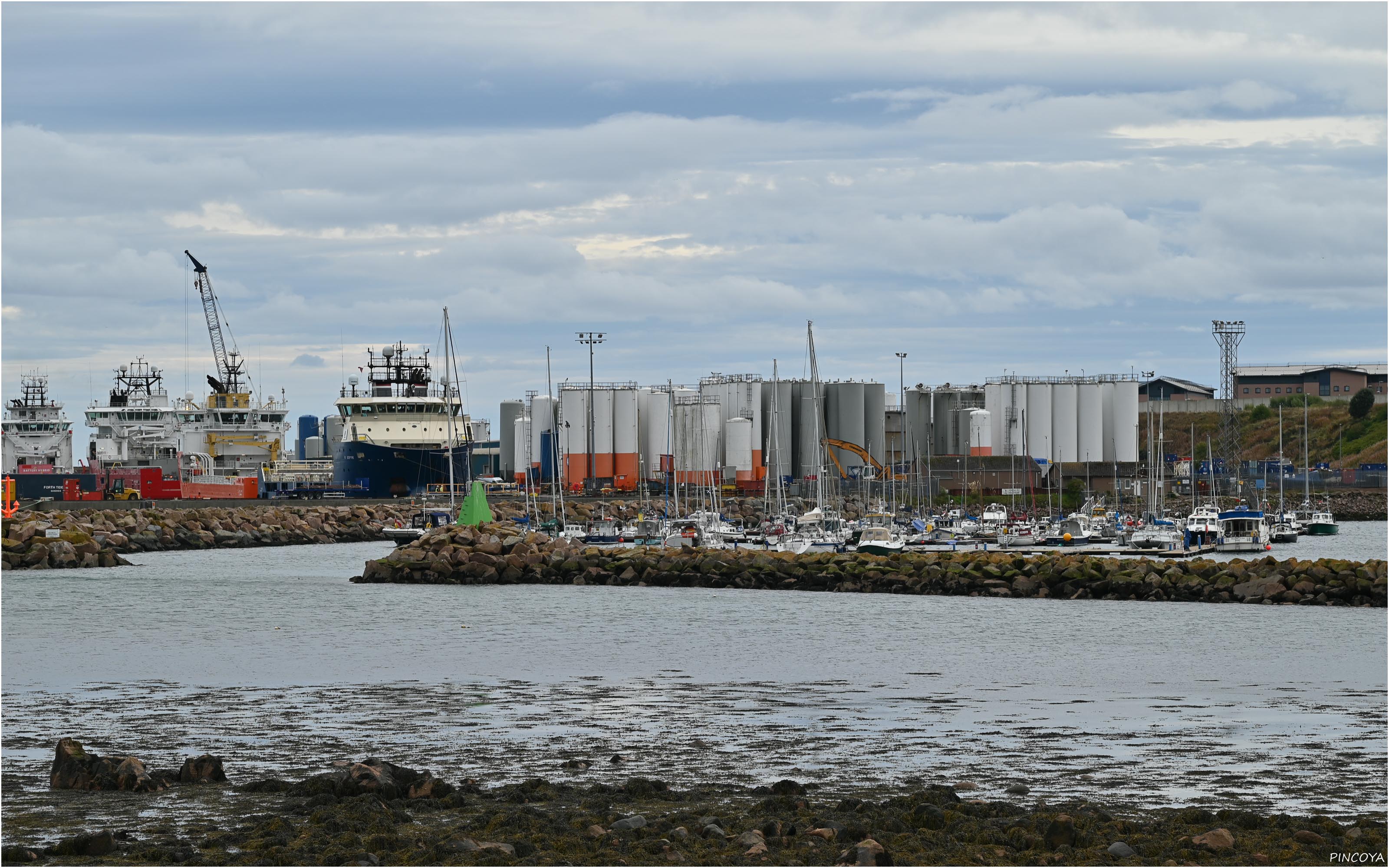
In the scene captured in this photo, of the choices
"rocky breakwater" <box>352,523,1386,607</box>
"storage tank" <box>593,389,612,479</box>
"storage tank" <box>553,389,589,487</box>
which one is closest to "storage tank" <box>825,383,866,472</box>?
"storage tank" <box>593,389,612,479</box>

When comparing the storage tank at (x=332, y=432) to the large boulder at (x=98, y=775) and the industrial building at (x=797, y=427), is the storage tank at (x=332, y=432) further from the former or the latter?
the large boulder at (x=98, y=775)

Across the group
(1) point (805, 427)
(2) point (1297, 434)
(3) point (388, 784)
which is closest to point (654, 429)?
(1) point (805, 427)

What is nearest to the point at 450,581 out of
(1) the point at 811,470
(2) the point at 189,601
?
A: (2) the point at 189,601

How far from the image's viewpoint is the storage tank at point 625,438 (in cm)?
9569

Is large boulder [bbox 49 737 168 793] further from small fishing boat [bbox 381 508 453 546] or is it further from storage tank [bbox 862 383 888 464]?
storage tank [bbox 862 383 888 464]

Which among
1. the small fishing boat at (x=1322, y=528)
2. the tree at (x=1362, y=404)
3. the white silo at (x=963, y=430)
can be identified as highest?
the tree at (x=1362, y=404)

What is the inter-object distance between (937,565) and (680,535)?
17083mm

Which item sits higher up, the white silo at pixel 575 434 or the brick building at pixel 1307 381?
the brick building at pixel 1307 381

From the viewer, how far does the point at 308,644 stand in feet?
94.0

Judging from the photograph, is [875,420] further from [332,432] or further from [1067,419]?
[332,432]

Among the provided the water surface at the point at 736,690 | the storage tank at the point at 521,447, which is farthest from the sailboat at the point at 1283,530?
the storage tank at the point at 521,447

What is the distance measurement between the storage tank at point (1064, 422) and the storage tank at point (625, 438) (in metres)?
26.5

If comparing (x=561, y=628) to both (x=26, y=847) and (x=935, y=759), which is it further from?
(x=26, y=847)

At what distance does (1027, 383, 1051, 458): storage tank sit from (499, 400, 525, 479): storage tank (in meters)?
33.5
